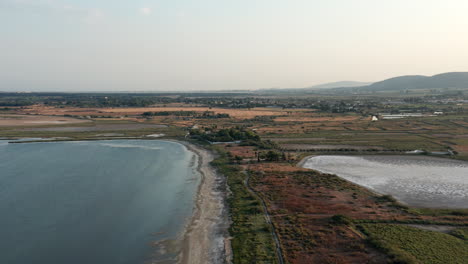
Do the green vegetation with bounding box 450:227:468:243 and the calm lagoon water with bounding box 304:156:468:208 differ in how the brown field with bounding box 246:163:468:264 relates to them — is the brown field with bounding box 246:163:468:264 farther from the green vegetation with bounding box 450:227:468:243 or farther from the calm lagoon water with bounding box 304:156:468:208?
the calm lagoon water with bounding box 304:156:468:208

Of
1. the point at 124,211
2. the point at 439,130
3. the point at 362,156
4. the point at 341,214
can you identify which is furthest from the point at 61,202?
the point at 439,130

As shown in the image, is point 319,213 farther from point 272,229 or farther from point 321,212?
point 272,229

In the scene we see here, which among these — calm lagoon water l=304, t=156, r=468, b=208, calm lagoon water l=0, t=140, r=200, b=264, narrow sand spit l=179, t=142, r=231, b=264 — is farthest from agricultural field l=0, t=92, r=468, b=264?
calm lagoon water l=0, t=140, r=200, b=264

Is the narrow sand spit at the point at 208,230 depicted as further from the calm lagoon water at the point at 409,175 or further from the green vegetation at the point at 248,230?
Result: the calm lagoon water at the point at 409,175

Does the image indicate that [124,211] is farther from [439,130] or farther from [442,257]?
[439,130]

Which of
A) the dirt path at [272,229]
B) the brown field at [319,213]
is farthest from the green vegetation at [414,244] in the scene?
the dirt path at [272,229]

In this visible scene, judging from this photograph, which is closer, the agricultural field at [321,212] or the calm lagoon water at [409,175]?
the agricultural field at [321,212]

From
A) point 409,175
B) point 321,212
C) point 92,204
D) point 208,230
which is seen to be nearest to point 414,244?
point 321,212
